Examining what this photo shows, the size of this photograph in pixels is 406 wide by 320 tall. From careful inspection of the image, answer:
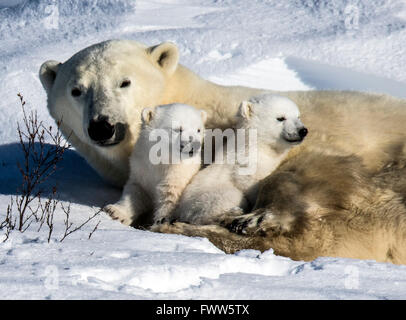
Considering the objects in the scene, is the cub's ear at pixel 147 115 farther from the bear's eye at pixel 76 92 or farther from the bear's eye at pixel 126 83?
the bear's eye at pixel 76 92

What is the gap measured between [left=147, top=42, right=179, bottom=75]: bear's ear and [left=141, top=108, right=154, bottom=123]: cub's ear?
62 centimetres

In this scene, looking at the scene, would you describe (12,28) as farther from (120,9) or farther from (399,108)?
(399,108)

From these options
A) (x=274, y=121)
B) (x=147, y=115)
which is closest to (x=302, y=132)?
(x=274, y=121)

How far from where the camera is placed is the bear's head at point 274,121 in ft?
12.2

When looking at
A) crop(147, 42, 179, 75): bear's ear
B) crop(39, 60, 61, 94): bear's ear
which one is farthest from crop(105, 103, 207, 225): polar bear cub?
crop(39, 60, 61, 94): bear's ear

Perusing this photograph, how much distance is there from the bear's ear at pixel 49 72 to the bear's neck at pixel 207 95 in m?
0.86

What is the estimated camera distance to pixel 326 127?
4.05m

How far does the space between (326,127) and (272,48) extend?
570cm

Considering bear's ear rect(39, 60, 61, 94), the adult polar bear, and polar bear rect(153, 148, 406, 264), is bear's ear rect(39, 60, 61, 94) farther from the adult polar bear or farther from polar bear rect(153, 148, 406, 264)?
polar bear rect(153, 148, 406, 264)

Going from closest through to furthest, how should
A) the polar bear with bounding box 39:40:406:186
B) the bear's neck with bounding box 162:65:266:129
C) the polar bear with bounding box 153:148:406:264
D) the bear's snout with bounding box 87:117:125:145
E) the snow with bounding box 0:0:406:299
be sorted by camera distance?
the snow with bounding box 0:0:406:299
the polar bear with bounding box 153:148:406:264
the bear's snout with bounding box 87:117:125:145
the polar bear with bounding box 39:40:406:186
the bear's neck with bounding box 162:65:266:129

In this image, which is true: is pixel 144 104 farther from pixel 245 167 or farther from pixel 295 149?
pixel 295 149

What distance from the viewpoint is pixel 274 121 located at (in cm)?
380

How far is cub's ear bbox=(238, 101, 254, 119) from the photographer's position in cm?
387

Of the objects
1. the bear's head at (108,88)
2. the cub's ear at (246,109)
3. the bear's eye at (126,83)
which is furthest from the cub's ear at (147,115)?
the cub's ear at (246,109)
